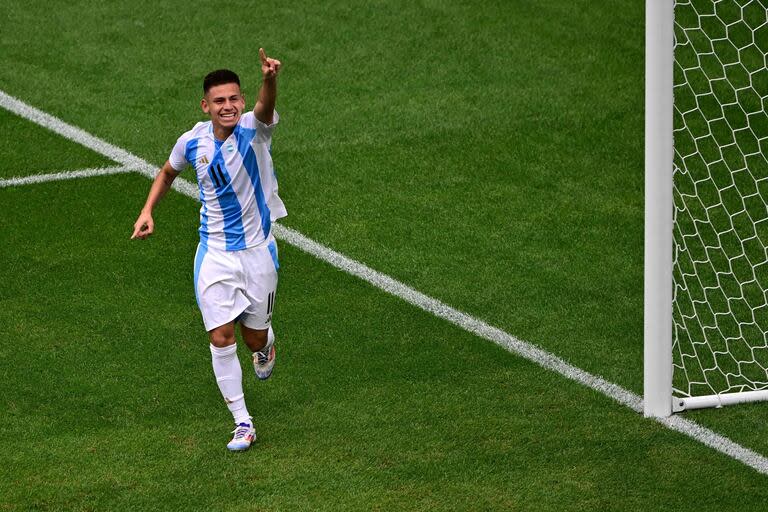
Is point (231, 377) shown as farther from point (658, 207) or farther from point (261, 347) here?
point (658, 207)

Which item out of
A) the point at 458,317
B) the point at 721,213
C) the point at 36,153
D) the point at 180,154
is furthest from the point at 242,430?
the point at 36,153

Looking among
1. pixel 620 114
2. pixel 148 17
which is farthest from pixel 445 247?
pixel 148 17

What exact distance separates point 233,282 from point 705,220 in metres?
3.93

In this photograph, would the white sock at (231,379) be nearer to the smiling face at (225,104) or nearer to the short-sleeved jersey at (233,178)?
the short-sleeved jersey at (233,178)

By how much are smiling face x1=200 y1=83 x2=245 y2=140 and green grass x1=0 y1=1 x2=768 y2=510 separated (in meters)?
1.52

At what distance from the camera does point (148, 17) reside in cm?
1286

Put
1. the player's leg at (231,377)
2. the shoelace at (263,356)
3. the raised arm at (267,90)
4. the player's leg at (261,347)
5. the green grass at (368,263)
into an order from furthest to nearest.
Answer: the shoelace at (263,356)
the player's leg at (261,347)
the player's leg at (231,377)
the green grass at (368,263)
the raised arm at (267,90)

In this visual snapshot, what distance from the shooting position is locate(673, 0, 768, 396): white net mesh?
26.0ft

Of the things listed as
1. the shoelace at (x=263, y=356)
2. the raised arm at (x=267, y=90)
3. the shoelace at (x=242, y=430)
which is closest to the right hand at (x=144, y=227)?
the raised arm at (x=267, y=90)

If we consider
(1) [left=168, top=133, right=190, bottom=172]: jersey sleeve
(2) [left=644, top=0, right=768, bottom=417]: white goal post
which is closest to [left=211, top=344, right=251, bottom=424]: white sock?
(1) [left=168, top=133, right=190, bottom=172]: jersey sleeve

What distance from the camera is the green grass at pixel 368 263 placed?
22.2 feet

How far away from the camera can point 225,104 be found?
6805 millimetres

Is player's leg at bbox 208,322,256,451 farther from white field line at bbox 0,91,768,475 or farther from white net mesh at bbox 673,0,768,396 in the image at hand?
white net mesh at bbox 673,0,768,396

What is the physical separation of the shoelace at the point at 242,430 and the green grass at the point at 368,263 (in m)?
0.09
